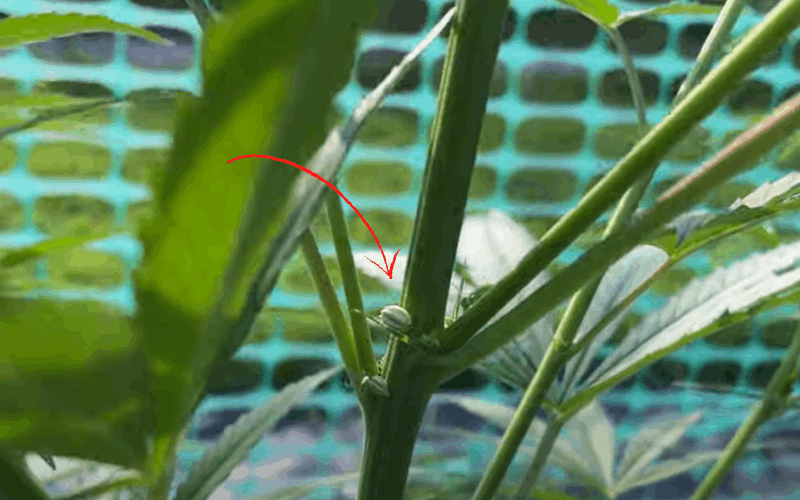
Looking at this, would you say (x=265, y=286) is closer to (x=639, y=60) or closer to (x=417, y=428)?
(x=417, y=428)

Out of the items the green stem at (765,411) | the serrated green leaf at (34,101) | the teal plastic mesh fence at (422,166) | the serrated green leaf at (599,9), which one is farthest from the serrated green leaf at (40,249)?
the teal plastic mesh fence at (422,166)

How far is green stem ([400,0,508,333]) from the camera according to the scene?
0.14 m

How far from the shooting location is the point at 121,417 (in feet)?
0.27

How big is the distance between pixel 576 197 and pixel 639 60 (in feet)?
0.56

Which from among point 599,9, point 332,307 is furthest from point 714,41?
point 332,307

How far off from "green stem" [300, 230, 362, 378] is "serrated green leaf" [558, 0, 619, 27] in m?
0.11

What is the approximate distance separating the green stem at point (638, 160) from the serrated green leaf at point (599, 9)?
0.09 meters

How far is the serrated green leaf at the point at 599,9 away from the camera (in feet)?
0.69

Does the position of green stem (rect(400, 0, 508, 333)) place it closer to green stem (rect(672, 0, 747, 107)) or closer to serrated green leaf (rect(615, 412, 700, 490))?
green stem (rect(672, 0, 747, 107))

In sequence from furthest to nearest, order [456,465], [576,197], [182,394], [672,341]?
[576,197], [456,465], [672,341], [182,394]

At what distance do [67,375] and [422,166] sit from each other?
2.33 ft

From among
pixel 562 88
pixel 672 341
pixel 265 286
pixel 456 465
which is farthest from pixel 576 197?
pixel 265 286

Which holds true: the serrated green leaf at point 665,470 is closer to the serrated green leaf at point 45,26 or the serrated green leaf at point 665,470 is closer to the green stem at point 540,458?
the green stem at point 540,458

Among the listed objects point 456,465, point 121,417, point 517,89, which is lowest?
point 121,417
